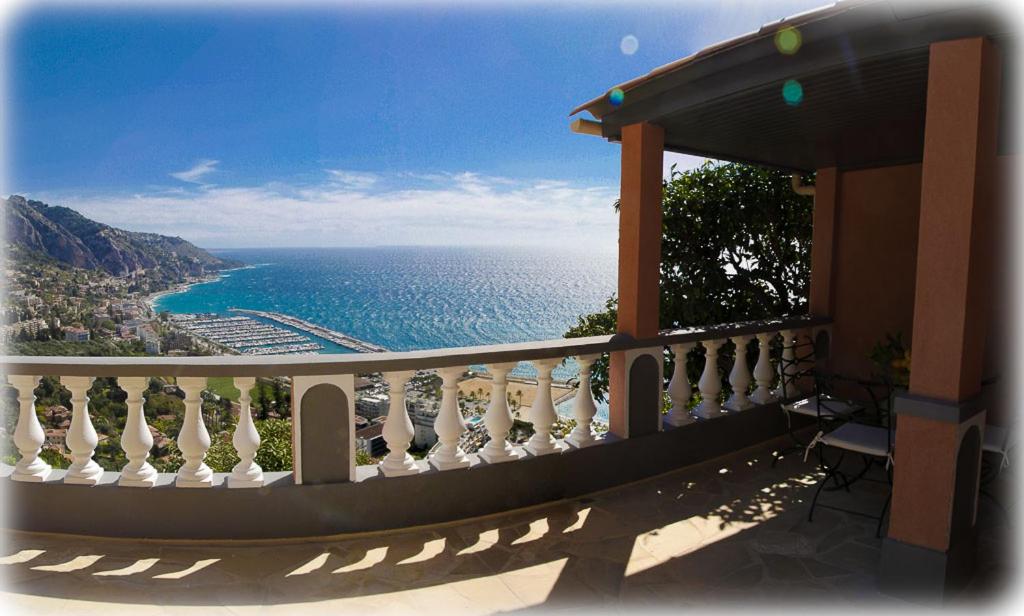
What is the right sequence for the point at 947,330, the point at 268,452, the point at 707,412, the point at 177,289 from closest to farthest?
the point at 947,330
the point at 707,412
the point at 268,452
the point at 177,289

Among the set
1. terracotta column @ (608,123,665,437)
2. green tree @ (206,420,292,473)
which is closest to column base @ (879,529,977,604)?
terracotta column @ (608,123,665,437)

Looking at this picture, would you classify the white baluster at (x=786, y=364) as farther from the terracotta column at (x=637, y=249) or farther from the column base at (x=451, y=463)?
the column base at (x=451, y=463)

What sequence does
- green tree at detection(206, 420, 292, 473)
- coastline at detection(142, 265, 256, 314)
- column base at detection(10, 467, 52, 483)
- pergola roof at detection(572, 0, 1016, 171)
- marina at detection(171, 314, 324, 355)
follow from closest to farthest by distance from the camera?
pergola roof at detection(572, 0, 1016, 171) → column base at detection(10, 467, 52, 483) → green tree at detection(206, 420, 292, 473) → coastline at detection(142, 265, 256, 314) → marina at detection(171, 314, 324, 355)

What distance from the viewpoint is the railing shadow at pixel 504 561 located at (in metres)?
2.63

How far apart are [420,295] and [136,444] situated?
41.1 metres

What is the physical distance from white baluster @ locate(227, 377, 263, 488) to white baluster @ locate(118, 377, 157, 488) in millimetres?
439

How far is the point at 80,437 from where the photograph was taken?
3.02 m

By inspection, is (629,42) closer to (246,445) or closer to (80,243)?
(246,445)

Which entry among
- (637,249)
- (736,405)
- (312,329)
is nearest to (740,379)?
(736,405)

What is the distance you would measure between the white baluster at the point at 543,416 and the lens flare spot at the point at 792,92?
82.2 inches

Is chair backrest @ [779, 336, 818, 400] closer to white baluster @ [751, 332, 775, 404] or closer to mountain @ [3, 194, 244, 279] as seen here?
white baluster @ [751, 332, 775, 404]

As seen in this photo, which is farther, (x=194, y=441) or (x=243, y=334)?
(x=243, y=334)

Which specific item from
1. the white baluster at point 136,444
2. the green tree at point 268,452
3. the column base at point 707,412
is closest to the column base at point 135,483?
the white baluster at point 136,444

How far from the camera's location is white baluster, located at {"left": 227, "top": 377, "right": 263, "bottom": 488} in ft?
9.75
